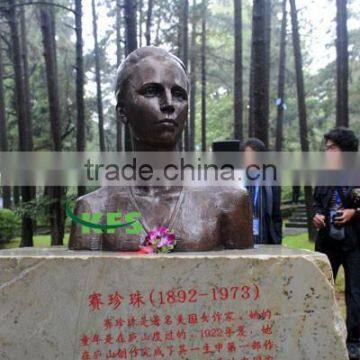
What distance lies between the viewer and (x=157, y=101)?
3.12 m

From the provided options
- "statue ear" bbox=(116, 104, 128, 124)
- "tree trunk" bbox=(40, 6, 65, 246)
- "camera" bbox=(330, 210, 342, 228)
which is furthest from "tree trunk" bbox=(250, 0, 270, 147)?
"tree trunk" bbox=(40, 6, 65, 246)

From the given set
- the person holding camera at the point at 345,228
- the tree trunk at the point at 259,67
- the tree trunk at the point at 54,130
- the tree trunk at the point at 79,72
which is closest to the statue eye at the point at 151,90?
the person holding camera at the point at 345,228

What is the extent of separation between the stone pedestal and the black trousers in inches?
81.7

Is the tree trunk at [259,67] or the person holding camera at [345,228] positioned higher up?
the tree trunk at [259,67]

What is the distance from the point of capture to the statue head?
3111mm

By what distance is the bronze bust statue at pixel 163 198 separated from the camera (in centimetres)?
308

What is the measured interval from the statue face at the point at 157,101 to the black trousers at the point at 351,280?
2.14m

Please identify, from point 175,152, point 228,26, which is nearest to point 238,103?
point 175,152

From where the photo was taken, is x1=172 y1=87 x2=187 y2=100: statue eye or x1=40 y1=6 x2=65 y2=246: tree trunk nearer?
x1=172 y1=87 x2=187 y2=100: statue eye

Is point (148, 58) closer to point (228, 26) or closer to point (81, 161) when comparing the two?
point (81, 161)

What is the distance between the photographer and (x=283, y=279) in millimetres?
2598

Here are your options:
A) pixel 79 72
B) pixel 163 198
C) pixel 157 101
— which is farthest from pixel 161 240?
pixel 79 72

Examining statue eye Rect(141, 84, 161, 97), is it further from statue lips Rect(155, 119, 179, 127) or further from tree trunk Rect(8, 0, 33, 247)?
tree trunk Rect(8, 0, 33, 247)

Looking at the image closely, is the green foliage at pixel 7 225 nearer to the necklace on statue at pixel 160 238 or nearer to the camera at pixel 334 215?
the camera at pixel 334 215
